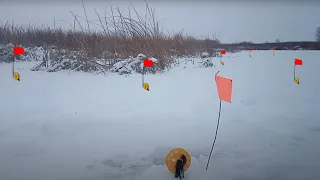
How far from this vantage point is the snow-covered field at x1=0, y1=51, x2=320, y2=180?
39.9 inches

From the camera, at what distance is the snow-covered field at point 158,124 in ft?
3.33

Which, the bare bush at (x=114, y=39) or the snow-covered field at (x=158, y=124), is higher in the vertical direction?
the bare bush at (x=114, y=39)

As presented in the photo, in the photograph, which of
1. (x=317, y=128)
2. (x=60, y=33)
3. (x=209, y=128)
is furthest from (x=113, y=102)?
(x=317, y=128)

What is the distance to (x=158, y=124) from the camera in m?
1.29

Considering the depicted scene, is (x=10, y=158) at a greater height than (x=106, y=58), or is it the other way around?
(x=106, y=58)

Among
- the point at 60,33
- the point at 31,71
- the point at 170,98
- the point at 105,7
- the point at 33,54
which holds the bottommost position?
the point at 170,98

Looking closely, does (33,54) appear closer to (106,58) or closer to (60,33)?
(60,33)

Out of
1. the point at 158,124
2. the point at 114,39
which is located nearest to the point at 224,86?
the point at 158,124

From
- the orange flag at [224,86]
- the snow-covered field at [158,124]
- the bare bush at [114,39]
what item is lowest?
the snow-covered field at [158,124]

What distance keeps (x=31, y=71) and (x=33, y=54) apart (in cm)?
16

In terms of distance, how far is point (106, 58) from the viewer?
182 centimetres

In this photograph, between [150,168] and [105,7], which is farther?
[105,7]

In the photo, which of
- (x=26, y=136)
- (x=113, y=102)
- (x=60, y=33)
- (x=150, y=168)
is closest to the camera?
(x=150, y=168)

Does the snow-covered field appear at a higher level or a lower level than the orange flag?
lower
